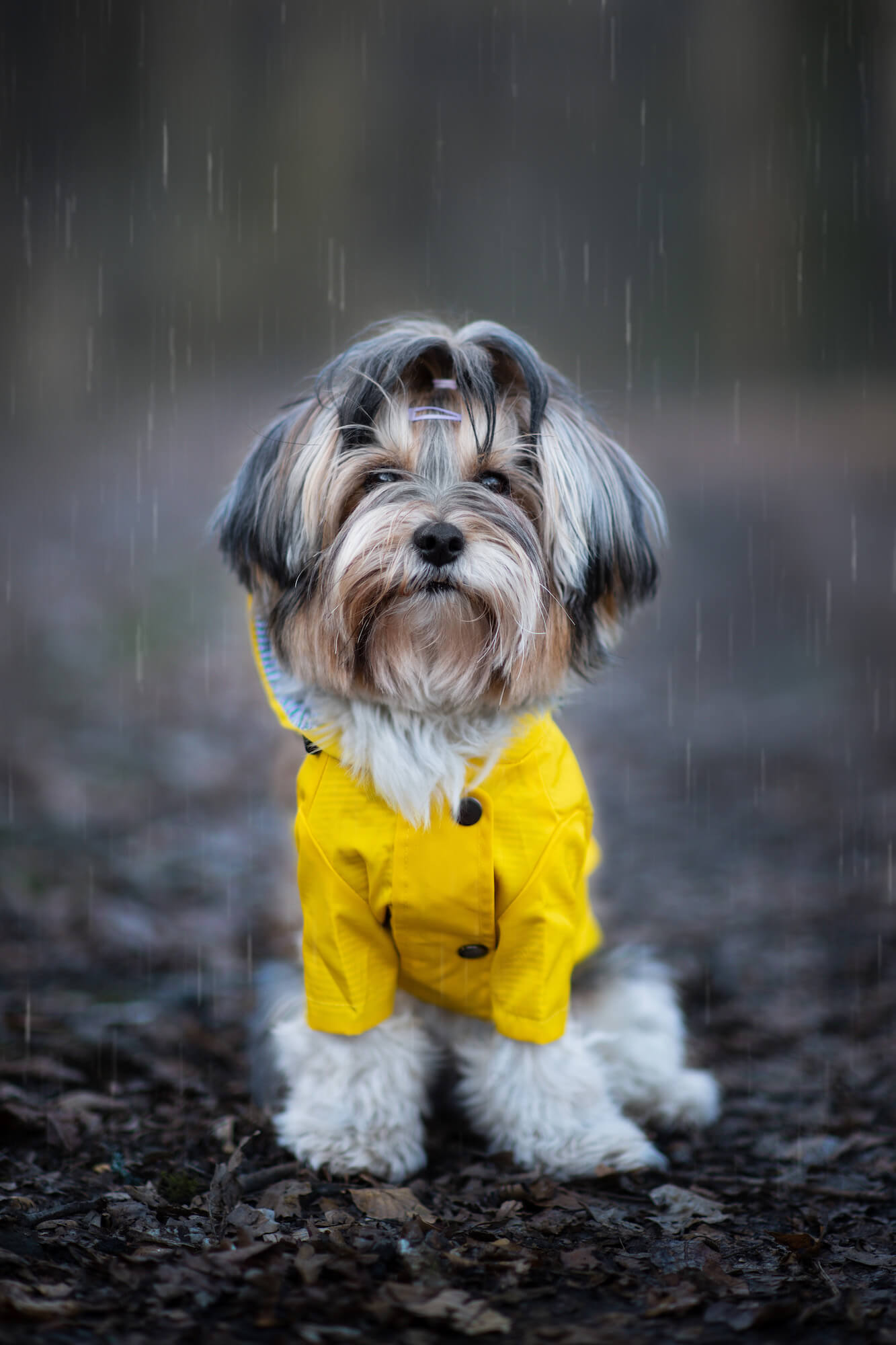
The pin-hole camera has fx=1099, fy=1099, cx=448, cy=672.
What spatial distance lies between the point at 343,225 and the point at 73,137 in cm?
339

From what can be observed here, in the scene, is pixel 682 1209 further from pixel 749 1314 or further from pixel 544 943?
pixel 544 943

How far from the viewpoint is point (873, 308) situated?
452 inches

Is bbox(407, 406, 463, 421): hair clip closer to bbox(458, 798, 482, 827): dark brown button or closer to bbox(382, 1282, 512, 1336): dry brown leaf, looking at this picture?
bbox(458, 798, 482, 827): dark brown button

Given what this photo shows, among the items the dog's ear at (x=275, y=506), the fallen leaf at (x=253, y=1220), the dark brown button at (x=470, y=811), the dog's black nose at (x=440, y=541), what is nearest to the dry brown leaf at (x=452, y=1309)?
the fallen leaf at (x=253, y=1220)

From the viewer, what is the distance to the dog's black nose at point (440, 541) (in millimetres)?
2988

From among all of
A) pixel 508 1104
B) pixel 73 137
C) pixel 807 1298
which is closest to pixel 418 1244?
pixel 508 1104

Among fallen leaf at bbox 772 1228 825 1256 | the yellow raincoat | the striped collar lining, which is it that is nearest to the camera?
fallen leaf at bbox 772 1228 825 1256

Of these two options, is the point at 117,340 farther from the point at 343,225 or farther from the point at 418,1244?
the point at 418,1244

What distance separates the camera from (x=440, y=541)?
9.84 ft

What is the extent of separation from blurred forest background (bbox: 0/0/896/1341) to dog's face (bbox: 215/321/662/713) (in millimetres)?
2206

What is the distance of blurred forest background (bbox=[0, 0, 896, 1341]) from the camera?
6.08 meters

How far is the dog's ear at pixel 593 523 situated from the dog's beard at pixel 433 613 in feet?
0.47

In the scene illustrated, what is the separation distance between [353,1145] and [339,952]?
26.9 inches

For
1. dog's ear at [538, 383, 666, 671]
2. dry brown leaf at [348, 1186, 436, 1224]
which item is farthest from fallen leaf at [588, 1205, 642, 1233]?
dog's ear at [538, 383, 666, 671]
